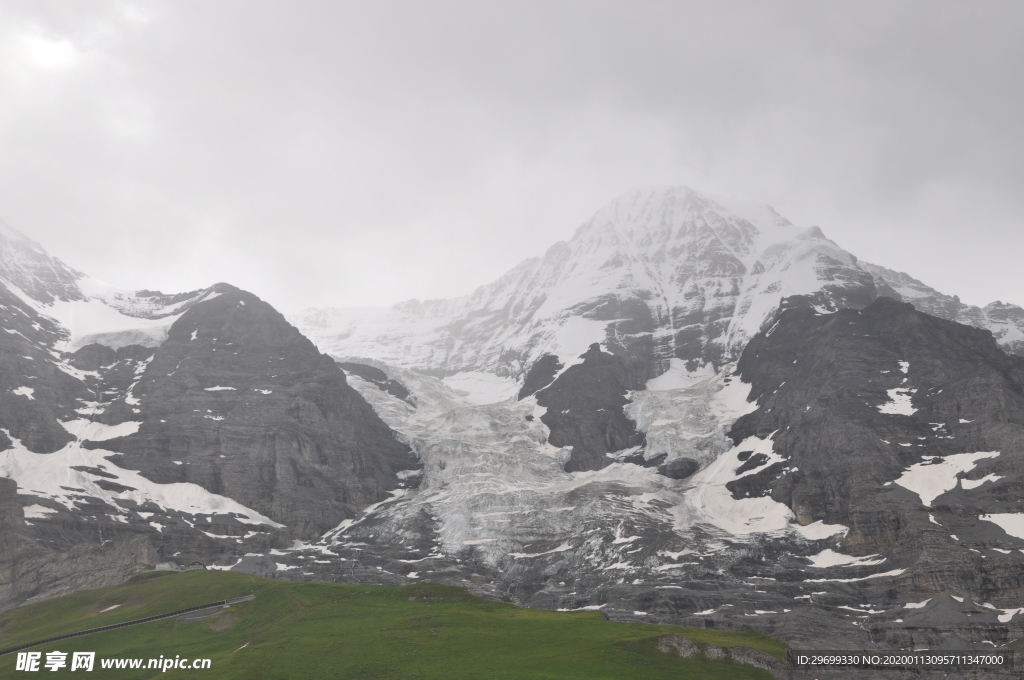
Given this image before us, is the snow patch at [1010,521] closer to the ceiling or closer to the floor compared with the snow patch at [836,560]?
closer to the ceiling

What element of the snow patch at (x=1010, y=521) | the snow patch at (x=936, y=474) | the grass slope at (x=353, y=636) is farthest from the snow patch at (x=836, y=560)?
the grass slope at (x=353, y=636)

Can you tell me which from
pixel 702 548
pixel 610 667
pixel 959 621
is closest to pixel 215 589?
pixel 610 667

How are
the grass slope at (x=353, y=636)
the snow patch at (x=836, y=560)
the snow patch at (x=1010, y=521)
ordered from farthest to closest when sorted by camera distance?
the snow patch at (x=836, y=560), the snow patch at (x=1010, y=521), the grass slope at (x=353, y=636)

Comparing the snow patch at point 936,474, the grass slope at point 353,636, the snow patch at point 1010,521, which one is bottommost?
the grass slope at point 353,636

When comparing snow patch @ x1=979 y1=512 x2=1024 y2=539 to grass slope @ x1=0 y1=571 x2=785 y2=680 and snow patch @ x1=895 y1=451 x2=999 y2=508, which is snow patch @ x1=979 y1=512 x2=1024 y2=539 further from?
grass slope @ x1=0 y1=571 x2=785 y2=680

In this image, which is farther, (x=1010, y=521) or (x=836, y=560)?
(x=836, y=560)

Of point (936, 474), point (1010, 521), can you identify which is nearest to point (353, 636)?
point (1010, 521)

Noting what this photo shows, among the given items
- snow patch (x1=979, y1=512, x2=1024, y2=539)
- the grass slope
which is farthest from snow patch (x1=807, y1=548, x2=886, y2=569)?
the grass slope

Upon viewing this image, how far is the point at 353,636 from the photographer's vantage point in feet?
388

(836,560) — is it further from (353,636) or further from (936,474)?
(353,636)

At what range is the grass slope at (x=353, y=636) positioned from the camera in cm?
10319

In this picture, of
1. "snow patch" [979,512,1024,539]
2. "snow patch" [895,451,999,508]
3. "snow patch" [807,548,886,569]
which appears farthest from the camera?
"snow patch" [895,451,999,508]

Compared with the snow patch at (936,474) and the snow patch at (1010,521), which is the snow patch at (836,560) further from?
the snow patch at (1010,521)

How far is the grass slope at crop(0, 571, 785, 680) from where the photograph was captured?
103188 mm
